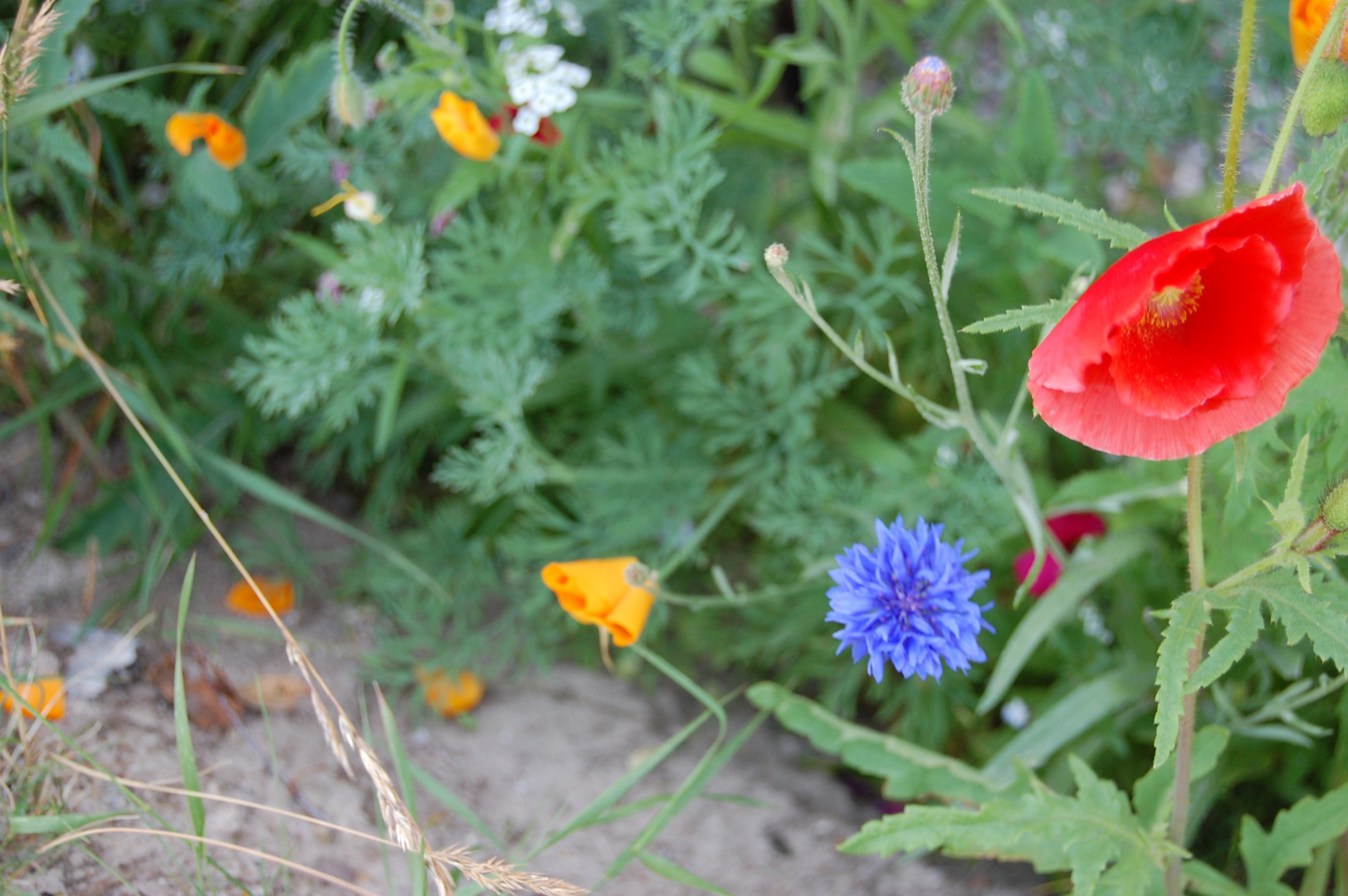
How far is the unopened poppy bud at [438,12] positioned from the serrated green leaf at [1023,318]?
2.87ft

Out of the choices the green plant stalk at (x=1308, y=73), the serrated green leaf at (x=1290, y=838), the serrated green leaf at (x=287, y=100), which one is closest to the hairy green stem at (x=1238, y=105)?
the green plant stalk at (x=1308, y=73)

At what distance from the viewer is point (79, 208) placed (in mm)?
1953

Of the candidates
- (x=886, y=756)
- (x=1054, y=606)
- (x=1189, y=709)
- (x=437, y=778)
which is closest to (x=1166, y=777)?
(x=1189, y=709)

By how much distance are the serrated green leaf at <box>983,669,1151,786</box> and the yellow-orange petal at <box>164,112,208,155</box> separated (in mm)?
1583

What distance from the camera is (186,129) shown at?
5.17 feet

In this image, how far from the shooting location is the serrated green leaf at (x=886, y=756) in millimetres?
1405

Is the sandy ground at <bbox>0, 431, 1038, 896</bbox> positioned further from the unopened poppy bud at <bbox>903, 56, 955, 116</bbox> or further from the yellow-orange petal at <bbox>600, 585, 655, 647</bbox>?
the unopened poppy bud at <bbox>903, 56, 955, 116</bbox>

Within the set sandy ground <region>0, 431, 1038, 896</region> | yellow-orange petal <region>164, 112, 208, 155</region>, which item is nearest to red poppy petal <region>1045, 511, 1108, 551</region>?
sandy ground <region>0, 431, 1038, 896</region>

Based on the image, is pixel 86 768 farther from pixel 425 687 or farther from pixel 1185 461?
pixel 1185 461

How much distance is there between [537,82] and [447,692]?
41.5 inches

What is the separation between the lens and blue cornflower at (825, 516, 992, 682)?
996 millimetres

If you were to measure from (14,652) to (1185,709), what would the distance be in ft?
5.08

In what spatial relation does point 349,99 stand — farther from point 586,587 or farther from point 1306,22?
point 1306,22

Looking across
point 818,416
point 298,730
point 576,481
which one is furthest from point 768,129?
point 298,730
